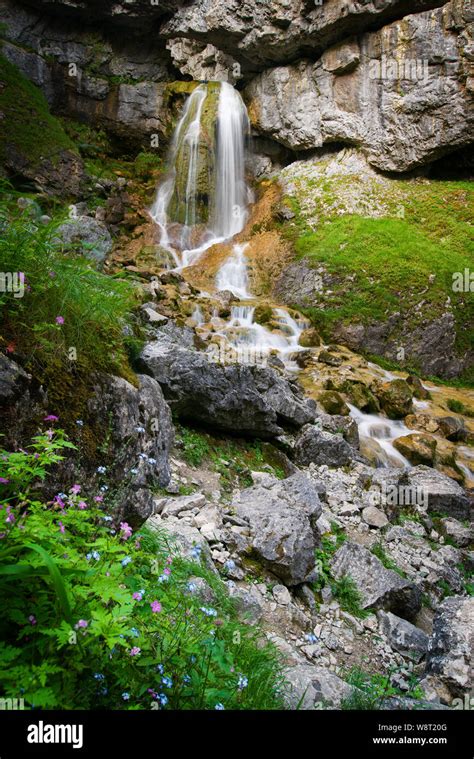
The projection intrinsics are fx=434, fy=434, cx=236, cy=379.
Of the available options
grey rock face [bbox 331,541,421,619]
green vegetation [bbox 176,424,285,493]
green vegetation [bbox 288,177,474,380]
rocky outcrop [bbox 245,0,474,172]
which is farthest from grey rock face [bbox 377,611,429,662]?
rocky outcrop [bbox 245,0,474,172]

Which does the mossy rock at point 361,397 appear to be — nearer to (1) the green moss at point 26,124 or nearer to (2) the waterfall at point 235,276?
(2) the waterfall at point 235,276

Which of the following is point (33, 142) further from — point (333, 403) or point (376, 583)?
point (376, 583)

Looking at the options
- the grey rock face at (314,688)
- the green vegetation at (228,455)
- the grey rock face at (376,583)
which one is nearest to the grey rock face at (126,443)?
the grey rock face at (314,688)

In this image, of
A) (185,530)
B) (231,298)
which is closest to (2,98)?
(231,298)

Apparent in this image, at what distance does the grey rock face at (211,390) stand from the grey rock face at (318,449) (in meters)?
0.71

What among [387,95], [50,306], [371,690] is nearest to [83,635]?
[50,306]

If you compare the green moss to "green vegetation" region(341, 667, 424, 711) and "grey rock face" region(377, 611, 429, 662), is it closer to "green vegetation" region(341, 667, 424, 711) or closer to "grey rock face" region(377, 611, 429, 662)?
"grey rock face" region(377, 611, 429, 662)

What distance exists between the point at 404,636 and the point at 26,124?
21.5 meters

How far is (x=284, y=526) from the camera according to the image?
406 centimetres

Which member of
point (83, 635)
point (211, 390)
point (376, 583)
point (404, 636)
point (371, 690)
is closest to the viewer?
point (83, 635)

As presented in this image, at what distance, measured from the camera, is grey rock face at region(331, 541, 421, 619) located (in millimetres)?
4266

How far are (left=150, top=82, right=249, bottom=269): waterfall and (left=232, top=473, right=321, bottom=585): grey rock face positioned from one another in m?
16.9

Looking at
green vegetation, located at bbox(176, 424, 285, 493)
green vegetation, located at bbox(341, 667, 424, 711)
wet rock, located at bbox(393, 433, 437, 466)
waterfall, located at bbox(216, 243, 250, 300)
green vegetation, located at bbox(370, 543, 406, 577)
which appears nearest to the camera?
green vegetation, located at bbox(341, 667, 424, 711)
